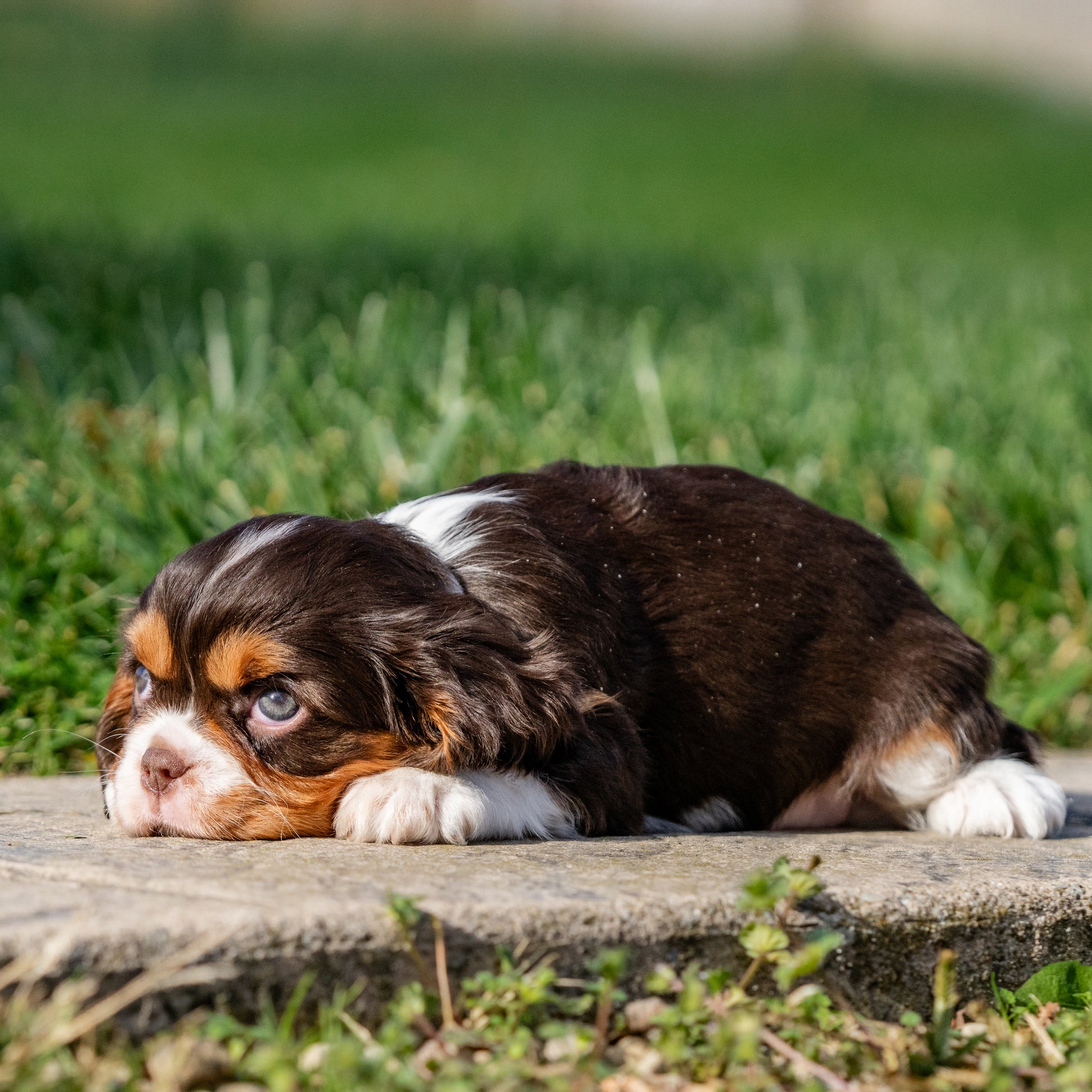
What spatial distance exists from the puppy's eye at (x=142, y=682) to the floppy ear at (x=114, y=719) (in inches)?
5.1

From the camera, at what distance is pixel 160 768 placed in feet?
9.95

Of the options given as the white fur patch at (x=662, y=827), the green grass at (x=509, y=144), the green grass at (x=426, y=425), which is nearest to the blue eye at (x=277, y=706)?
the white fur patch at (x=662, y=827)

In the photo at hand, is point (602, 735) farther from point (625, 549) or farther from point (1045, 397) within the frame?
point (1045, 397)

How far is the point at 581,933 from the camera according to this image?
8.24 ft

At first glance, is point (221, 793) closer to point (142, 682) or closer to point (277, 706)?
point (277, 706)

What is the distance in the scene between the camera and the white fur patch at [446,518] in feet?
11.1

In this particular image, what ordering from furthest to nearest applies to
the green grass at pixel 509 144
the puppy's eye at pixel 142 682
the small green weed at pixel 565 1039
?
the green grass at pixel 509 144 < the puppy's eye at pixel 142 682 < the small green weed at pixel 565 1039

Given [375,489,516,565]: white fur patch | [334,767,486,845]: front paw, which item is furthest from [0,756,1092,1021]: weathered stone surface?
[375,489,516,565]: white fur patch

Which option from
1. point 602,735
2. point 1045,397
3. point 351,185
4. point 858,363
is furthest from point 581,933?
point 351,185

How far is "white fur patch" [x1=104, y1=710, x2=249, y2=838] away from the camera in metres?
3.04

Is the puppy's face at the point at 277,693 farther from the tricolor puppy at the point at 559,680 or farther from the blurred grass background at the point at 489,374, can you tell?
the blurred grass background at the point at 489,374

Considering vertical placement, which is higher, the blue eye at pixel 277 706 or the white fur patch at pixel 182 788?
the blue eye at pixel 277 706

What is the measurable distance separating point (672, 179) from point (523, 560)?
20423 mm

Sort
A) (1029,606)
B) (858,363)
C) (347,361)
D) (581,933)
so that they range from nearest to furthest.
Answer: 1. (581,933)
2. (1029,606)
3. (347,361)
4. (858,363)
